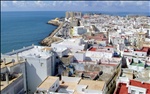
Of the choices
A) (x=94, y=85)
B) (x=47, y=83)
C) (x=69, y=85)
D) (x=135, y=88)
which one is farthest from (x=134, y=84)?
(x=47, y=83)

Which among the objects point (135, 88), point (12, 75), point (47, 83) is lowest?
point (47, 83)

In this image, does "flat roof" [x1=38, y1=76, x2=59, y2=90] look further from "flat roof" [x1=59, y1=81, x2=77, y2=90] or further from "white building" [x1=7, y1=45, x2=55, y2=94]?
"white building" [x1=7, y1=45, x2=55, y2=94]

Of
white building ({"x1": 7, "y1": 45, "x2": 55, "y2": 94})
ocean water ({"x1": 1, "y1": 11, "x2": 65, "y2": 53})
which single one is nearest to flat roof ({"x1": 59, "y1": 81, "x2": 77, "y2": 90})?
white building ({"x1": 7, "y1": 45, "x2": 55, "y2": 94})

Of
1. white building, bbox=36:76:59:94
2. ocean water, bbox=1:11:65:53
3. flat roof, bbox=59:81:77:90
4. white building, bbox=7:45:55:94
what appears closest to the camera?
white building, bbox=36:76:59:94

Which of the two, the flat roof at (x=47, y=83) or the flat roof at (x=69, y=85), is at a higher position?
the flat roof at (x=47, y=83)

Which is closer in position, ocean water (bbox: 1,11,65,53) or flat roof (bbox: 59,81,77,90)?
flat roof (bbox: 59,81,77,90)

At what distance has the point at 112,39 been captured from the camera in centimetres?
4262

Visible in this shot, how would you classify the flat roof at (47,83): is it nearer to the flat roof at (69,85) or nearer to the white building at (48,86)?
the white building at (48,86)

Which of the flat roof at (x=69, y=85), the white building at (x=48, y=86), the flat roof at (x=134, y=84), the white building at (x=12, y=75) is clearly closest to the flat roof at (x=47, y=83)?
the white building at (x=48, y=86)

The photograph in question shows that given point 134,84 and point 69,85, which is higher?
point 134,84

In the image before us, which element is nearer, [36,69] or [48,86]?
[48,86]

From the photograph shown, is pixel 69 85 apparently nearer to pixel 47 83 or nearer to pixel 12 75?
pixel 47 83

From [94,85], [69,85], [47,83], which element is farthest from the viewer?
[69,85]

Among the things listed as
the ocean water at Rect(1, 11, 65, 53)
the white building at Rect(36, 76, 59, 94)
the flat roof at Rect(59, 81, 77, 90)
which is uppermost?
the ocean water at Rect(1, 11, 65, 53)
